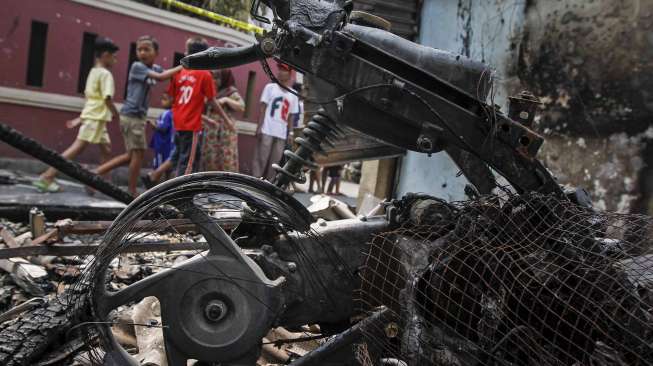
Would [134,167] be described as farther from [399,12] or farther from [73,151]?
[399,12]

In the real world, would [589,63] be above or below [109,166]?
above

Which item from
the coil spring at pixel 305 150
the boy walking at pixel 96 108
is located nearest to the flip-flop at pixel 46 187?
the boy walking at pixel 96 108

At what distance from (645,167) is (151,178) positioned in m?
5.80

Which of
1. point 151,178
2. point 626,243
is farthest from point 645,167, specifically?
point 151,178

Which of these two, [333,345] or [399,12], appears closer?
[333,345]

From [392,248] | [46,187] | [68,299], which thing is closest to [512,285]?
[392,248]

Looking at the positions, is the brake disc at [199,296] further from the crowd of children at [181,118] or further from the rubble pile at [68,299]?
the crowd of children at [181,118]

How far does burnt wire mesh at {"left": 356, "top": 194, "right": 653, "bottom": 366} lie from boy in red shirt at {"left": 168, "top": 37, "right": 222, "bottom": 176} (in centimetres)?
488

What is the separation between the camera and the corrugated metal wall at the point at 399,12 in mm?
7074

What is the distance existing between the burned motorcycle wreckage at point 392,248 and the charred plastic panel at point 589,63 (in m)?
2.82

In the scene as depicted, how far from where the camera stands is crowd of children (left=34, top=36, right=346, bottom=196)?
24.0 feet

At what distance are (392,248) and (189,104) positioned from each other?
16.5 feet

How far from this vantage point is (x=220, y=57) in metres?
2.88

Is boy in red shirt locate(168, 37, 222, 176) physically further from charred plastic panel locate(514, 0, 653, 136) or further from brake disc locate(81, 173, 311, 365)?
brake disc locate(81, 173, 311, 365)
